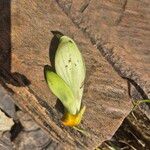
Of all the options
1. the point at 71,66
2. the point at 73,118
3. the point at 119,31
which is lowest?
the point at 73,118

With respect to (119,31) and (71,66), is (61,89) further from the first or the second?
(119,31)

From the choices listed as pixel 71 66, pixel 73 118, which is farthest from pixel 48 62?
pixel 73 118

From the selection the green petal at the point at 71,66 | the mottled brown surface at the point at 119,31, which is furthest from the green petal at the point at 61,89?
the mottled brown surface at the point at 119,31

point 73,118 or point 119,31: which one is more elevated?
point 119,31

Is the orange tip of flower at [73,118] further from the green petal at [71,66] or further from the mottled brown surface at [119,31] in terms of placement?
the mottled brown surface at [119,31]

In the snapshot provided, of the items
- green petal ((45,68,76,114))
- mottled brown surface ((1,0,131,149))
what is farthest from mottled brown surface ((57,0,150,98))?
green petal ((45,68,76,114))

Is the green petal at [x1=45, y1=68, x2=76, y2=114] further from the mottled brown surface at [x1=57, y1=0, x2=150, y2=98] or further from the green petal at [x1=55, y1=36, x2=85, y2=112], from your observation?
the mottled brown surface at [x1=57, y1=0, x2=150, y2=98]

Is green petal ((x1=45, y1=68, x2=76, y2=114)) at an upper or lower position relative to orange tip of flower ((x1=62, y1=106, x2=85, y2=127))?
upper
